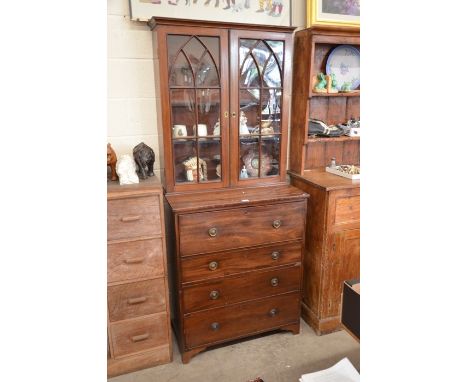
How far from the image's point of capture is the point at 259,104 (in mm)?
1974

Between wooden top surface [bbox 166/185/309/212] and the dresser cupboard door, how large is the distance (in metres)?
0.36

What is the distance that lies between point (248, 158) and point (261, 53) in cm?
Result: 60

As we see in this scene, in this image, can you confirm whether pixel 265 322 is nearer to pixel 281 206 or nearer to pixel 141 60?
pixel 281 206

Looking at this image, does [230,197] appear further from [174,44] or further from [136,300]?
[174,44]

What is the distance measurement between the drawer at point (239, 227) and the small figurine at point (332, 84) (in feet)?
2.45

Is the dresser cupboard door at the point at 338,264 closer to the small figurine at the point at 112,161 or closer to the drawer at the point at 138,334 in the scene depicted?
the drawer at the point at 138,334

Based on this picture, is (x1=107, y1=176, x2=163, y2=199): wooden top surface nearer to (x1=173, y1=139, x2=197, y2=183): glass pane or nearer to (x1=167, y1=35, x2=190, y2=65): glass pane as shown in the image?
(x1=173, y1=139, x2=197, y2=183): glass pane

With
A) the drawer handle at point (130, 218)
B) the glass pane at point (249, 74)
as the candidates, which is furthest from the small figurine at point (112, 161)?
the glass pane at point (249, 74)

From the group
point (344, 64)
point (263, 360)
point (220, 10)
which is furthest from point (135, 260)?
point (344, 64)

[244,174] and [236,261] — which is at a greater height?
[244,174]
